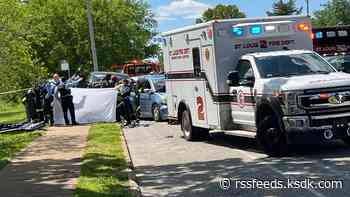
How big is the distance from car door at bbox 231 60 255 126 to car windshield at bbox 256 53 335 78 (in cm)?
30

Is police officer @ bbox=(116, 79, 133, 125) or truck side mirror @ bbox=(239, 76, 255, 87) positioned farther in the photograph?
police officer @ bbox=(116, 79, 133, 125)

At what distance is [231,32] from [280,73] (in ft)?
5.64

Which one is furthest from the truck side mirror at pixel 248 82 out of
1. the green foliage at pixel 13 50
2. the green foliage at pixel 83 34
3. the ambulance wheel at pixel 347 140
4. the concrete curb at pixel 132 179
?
the green foliage at pixel 83 34

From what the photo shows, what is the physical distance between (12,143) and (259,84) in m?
7.64

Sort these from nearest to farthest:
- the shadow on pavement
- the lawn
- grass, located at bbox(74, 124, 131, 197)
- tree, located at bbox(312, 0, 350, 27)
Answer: the shadow on pavement, grass, located at bbox(74, 124, 131, 197), the lawn, tree, located at bbox(312, 0, 350, 27)

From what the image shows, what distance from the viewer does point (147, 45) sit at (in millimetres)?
61094

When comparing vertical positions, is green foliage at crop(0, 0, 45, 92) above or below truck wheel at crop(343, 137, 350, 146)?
above

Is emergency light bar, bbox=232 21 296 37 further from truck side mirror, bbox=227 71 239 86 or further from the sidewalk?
the sidewalk

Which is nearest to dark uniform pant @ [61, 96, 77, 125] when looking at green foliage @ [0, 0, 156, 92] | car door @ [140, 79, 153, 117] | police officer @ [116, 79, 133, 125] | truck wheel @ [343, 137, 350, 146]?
police officer @ [116, 79, 133, 125]

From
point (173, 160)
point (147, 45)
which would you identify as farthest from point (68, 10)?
point (173, 160)

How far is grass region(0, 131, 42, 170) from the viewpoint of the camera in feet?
48.4

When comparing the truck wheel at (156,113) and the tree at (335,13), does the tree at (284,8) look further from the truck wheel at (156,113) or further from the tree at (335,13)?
the truck wheel at (156,113)

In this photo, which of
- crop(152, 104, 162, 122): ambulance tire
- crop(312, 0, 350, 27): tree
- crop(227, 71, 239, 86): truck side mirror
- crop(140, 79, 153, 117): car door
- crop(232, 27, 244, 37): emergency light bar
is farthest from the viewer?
crop(312, 0, 350, 27): tree

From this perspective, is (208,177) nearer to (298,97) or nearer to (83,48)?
(298,97)
